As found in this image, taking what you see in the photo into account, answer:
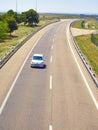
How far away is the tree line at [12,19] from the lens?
67812mm

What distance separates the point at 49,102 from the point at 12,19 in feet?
189

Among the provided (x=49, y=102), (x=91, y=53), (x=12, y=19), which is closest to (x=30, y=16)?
(x=12, y=19)

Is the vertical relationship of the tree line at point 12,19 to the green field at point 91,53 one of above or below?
above

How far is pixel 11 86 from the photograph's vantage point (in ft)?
79.0

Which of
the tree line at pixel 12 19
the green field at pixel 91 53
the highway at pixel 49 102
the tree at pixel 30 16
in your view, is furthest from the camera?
the tree at pixel 30 16

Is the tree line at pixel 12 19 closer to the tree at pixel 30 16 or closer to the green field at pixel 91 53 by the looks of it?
the tree at pixel 30 16

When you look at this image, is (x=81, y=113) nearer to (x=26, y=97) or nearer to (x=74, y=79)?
(x=26, y=97)

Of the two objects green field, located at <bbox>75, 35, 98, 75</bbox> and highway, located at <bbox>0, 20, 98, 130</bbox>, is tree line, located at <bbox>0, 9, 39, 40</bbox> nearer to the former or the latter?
green field, located at <bbox>75, 35, 98, 75</bbox>

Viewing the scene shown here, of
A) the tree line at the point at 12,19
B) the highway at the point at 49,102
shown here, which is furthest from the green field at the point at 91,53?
the tree line at the point at 12,19

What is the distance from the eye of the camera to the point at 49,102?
802 inches

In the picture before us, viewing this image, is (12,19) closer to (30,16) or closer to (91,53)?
(30,16)

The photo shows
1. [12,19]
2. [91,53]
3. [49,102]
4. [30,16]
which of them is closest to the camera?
[49,102]

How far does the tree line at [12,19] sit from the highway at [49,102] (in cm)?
3801

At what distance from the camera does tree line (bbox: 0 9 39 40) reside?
67812 millimetres
